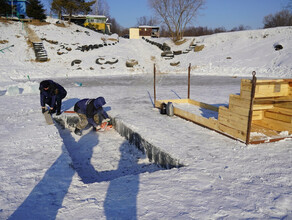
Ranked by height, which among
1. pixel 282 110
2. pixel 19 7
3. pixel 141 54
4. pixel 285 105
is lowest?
pixel 282 110

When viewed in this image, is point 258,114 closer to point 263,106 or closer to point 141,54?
point 263,106

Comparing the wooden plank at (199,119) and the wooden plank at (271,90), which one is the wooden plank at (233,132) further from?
the wooden plank at (271,90)

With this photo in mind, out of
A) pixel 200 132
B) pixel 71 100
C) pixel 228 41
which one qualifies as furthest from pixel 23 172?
pixel 228 41

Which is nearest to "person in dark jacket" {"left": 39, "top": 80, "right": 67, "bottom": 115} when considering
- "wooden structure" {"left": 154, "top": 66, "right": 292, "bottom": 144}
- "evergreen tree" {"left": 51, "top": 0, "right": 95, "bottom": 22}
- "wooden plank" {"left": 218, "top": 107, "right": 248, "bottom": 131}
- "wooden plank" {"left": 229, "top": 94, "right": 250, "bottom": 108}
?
"wooden structure" {"left": 154, "top": 66, "right": 292, "bottom": 144}

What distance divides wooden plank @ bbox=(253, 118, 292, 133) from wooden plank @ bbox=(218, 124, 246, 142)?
1.02 metres

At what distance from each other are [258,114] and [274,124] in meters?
0.41

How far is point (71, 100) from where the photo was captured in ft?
30.0

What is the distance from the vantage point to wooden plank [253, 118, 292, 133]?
4.44m

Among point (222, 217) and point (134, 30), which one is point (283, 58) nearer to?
point (222, 217)

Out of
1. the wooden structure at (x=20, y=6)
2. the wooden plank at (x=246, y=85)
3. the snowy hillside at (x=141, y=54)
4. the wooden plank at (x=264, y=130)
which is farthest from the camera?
the wooden structure at (x=20, y=6)

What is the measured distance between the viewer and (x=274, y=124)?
15.5ft

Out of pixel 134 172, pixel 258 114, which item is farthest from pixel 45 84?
pixel 258 114

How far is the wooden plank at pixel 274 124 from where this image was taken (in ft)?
14.6

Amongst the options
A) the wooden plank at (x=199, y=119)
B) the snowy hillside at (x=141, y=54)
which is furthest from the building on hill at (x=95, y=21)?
the wooden plank at (x=199, y=119)
